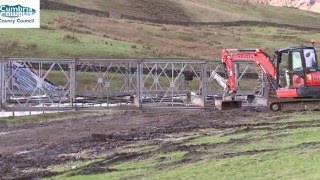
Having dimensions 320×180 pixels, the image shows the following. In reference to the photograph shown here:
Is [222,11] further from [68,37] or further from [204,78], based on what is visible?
[204,78]

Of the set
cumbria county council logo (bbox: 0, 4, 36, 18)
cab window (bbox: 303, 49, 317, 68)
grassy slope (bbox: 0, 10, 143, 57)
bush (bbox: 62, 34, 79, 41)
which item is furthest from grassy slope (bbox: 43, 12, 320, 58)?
cab window (bbox: 303, 49, 317, 68)

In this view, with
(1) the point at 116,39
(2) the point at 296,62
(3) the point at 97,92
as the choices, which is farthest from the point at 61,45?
(2) the point at 296,62

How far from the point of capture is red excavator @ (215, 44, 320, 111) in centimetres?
3350

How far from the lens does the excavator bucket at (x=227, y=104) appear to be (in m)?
36.6

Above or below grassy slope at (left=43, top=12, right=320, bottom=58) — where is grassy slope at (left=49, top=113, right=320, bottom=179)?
below

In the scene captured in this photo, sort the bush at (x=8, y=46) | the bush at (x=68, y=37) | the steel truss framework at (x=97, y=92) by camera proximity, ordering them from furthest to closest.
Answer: the bush at (x=68, y=37) < the bush at (x=8, y=46) < the steel truss framework at (x=97, y=92)

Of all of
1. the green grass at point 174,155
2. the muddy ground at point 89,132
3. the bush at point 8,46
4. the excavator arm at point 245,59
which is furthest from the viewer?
the bush at point 8,46

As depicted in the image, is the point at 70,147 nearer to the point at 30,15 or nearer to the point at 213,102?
the point at 213,102

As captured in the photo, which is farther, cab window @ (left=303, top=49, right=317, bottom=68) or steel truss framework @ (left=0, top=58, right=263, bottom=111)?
steel truss framework @ (left=0, top=58, right=263, bottom=111)

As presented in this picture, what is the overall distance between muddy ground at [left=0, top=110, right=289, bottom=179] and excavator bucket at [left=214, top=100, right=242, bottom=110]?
→ 2.17 feet

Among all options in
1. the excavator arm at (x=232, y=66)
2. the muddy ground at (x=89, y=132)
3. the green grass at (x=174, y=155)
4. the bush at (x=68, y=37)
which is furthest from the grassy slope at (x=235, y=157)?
the bush at (x=68, y=37)

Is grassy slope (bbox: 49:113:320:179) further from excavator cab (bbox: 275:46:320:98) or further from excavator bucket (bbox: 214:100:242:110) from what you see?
excavator bucket (bbox: 214:100:242:110)

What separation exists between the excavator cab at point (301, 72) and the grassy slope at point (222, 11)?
7634cm

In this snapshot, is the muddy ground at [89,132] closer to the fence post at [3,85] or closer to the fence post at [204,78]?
the fence post at [204,78]
